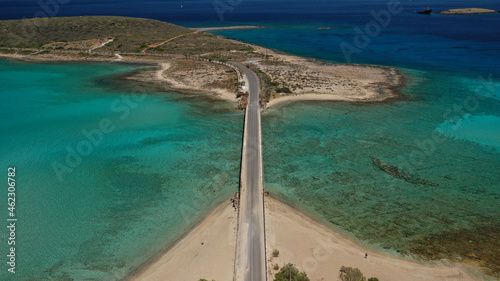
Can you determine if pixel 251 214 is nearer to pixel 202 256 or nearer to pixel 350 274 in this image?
pixel 202 256

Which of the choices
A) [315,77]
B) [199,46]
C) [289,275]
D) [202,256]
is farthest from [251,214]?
[199,46]

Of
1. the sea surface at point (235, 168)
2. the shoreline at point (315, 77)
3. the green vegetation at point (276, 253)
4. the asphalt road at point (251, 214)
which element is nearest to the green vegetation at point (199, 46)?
the shoreline at point (315, 77)

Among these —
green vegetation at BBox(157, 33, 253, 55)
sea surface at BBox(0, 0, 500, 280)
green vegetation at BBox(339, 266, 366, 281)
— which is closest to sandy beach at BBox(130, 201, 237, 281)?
sea surface at BBox(0, 0, 500, 280)

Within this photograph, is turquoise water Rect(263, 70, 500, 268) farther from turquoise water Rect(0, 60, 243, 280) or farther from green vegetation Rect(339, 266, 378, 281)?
turquoise water Rect(0, 60, 243, 280)

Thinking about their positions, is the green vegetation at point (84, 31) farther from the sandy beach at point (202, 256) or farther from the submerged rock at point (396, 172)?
the submerged rock at point (396, 172)

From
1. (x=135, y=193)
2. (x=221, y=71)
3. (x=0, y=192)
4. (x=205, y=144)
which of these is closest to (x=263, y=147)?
(x=205, y=144)

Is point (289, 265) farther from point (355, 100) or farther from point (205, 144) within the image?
point (355, 100)
